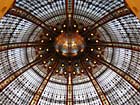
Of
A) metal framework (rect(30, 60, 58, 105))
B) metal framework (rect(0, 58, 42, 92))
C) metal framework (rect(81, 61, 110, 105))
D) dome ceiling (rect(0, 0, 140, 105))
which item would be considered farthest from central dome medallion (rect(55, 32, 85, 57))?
metal framework (rect(81, 61, 110, 105))

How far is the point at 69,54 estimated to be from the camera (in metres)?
30.6

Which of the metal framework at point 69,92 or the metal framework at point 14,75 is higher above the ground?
the metal framework at point 14,75

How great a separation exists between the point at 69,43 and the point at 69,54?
5.14 feet

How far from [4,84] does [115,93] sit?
1086 centimetres

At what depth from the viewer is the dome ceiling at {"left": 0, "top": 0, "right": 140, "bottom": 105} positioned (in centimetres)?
2881

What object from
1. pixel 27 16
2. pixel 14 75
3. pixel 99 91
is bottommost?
pixel 99 91

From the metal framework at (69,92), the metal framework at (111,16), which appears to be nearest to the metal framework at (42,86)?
the metal framework at (69,92)

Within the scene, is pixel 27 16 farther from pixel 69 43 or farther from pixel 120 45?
pixel 120 45

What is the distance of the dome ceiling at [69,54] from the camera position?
28.8 metres

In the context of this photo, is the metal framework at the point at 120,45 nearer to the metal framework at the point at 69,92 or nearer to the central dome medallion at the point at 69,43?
the central dome medallion at the point at 69,43

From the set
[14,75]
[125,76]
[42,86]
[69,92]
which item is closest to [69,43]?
[42,86]

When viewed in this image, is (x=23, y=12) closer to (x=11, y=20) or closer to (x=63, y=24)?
(x=11, y=20)

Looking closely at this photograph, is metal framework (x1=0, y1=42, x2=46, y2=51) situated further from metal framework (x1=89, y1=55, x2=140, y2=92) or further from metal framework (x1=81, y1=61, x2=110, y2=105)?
metal framework (x1=89, y1=55, x2=140, y2=92)

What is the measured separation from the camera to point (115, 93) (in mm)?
32531
